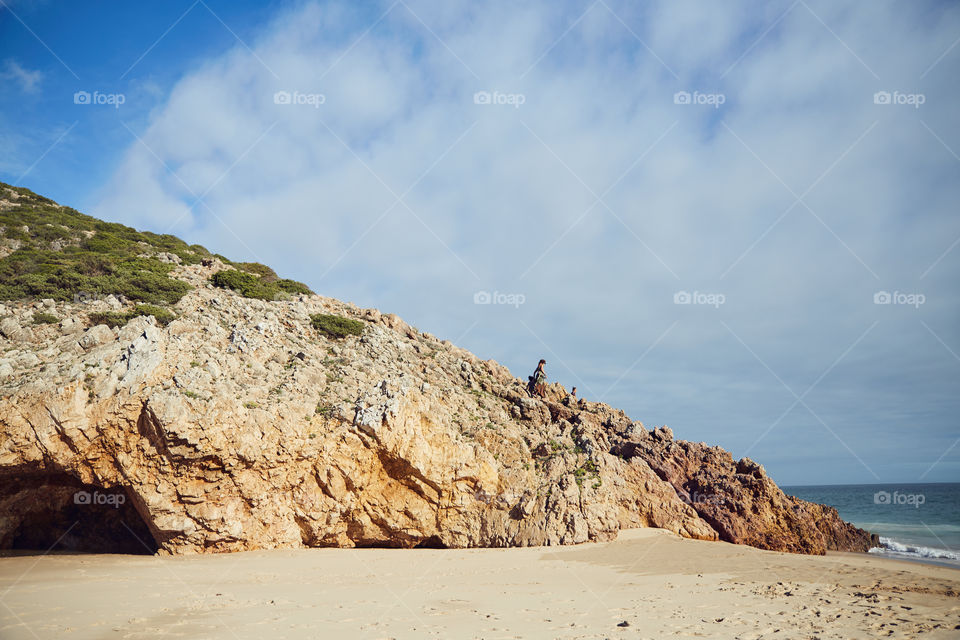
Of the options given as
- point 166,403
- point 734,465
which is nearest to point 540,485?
point 734,465

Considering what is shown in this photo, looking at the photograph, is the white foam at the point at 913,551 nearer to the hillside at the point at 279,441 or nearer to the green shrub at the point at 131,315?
the hillside at the point at 279,441

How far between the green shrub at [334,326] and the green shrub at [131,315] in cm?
563

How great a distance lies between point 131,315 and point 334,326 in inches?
295

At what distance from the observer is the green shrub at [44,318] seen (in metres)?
16.9

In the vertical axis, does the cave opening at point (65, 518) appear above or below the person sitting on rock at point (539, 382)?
below

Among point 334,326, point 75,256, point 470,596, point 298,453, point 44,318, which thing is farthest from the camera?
point 75,256

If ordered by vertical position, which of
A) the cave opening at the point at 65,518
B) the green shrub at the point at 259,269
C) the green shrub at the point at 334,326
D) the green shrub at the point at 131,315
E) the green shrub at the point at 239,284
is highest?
the green shrub at the point at 259,269

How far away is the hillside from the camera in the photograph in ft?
47.6

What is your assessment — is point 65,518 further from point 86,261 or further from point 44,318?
point 86,261

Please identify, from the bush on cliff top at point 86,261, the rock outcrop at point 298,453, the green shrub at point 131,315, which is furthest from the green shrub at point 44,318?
the bush on cliff top at point 86,261

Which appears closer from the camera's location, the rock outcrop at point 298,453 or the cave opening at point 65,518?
the rock outcrop at point 298,453

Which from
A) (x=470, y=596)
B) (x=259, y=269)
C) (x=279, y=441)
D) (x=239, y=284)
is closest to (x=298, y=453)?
(x=279, y=441)

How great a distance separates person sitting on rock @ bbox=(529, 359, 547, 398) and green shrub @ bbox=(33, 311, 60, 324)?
63.2ft

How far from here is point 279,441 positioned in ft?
52.1
